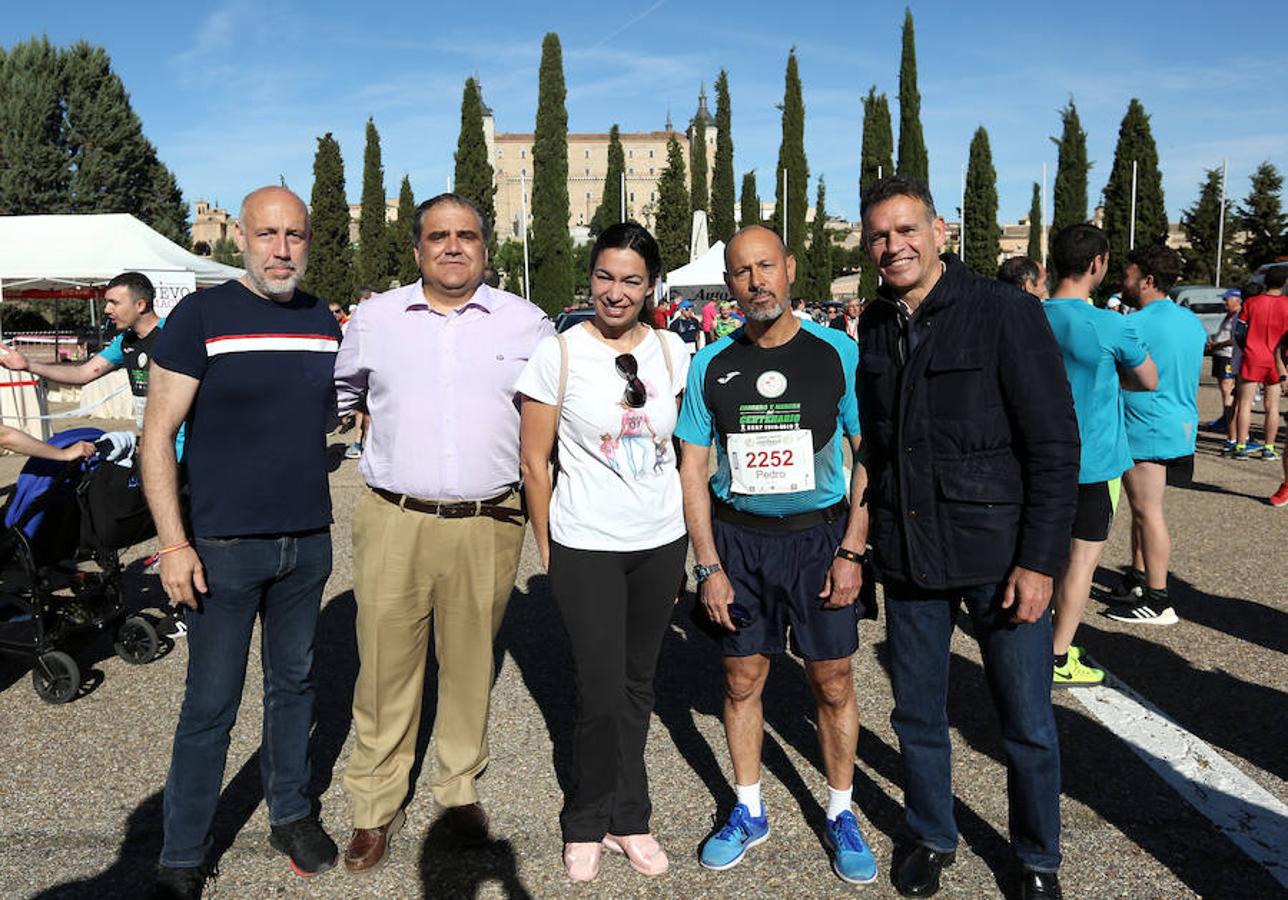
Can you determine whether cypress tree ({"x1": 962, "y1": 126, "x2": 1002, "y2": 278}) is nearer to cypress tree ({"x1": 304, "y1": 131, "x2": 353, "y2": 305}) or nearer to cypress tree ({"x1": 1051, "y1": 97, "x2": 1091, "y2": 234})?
cypress tree ({"x1": 1051, "y1": 97, "x2": 1091, "y2": 234})

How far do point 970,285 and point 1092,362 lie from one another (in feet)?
6.09

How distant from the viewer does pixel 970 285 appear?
2.66 meters

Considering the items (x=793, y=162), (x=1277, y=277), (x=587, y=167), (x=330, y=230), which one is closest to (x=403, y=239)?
(x=330, y=230)

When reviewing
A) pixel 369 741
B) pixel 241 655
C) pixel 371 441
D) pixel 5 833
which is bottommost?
pixel 5 833

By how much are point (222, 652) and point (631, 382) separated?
4.87 ft

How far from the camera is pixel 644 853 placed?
3.04 m

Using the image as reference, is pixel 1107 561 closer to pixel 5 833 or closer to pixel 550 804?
pixel 550 804

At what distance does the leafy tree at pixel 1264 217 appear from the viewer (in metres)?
45.2

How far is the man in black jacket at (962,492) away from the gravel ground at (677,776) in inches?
13.6

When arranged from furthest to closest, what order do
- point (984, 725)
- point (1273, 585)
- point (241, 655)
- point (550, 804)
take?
point (1273, 585)
point (984, 725)
point (550, 804)
point (241, 655)

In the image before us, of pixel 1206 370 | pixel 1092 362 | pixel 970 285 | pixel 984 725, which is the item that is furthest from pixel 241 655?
pixel 1206 370

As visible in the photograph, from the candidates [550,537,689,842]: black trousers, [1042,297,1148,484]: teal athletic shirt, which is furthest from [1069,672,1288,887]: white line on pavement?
[550,537,689,842]: black trousers

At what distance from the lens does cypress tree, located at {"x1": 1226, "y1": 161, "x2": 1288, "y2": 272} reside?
1781 inches

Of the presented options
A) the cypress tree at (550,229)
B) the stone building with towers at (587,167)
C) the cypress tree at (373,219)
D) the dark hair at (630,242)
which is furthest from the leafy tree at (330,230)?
the stone building with towers at (587,167)
